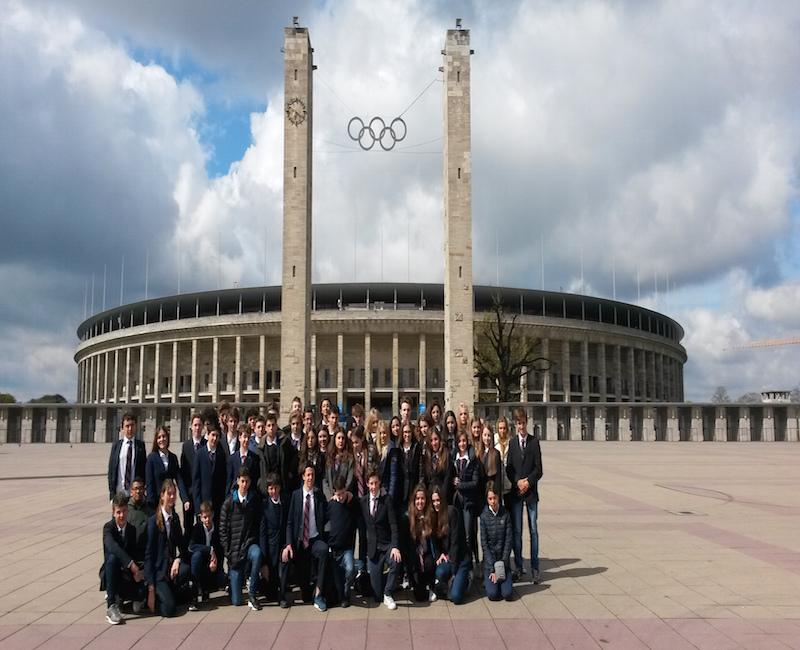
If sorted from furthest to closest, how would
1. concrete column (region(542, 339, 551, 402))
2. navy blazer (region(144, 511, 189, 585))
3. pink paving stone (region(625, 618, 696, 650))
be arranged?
concrete column (region(542, 339, 551, 402)) < navy blazer (region(144, 511, 189, 585)) < pink paving stone (region(625, 618, 696, 650))

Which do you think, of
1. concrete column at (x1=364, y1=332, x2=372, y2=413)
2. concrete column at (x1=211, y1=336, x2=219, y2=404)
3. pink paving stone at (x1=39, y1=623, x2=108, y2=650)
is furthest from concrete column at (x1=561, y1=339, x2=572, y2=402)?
pink paving stone at (x1=39, y1=623, x2=108, y2=650)

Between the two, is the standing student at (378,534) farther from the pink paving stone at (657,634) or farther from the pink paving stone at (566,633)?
the pink paving stone at (657,634)

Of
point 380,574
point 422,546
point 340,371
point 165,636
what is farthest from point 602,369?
point 165,636

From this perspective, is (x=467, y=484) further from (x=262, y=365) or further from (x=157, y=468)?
(x=262, y=365)

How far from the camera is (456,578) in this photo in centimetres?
819

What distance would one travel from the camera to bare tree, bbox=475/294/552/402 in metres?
50.5

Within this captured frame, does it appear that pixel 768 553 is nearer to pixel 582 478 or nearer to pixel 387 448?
pixel 387 448

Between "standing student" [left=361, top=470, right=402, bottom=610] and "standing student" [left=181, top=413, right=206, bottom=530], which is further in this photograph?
"standing student" [left=181, top=413, right=206, bottom=530]

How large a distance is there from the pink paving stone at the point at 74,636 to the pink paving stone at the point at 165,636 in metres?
0.50

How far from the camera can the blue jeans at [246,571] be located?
26.3 feet

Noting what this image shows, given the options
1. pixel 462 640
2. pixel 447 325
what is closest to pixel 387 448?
pixel 462 640

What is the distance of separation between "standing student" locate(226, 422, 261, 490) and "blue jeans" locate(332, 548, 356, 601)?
54.2 inches

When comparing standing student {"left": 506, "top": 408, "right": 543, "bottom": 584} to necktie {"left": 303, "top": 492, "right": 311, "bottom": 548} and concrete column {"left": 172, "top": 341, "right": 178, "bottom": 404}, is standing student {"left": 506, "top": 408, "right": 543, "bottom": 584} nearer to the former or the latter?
necktie {"left": 303, "top": 492, "right": 311, "bottom": 548}

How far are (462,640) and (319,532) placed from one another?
7.60ft
